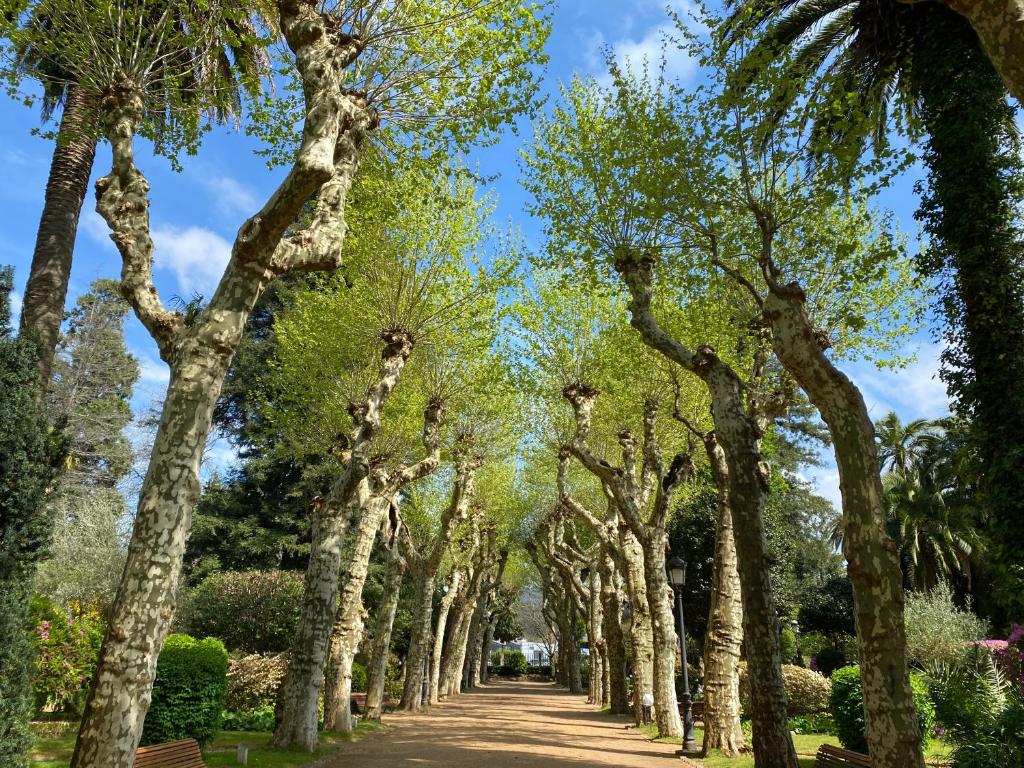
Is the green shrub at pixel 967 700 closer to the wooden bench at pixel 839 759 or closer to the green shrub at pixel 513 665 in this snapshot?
the wooden bench at pixel 839 759

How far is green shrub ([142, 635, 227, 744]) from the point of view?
1097 cm

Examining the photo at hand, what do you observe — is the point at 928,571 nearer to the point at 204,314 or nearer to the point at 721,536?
the point at 721,536

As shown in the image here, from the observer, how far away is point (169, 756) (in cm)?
747

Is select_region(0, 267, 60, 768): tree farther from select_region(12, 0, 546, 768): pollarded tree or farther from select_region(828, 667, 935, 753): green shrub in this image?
select_region(828, 667, 935, 753): green shrub

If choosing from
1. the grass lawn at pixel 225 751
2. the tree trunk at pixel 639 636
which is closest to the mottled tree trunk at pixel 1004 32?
the grass lawn at pixel 225 751

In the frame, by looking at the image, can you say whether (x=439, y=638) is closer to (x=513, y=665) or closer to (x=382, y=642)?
(x=382, y=642)

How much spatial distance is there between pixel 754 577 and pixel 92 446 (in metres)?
34.9

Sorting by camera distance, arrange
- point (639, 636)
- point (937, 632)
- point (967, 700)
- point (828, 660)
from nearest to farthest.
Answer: point (967, 700), point (639, 636), point (937, 632), point (828, 660)

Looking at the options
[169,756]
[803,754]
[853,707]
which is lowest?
[803,754]

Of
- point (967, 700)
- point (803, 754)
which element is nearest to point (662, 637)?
point (803, 754)

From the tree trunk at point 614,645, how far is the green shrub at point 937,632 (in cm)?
882

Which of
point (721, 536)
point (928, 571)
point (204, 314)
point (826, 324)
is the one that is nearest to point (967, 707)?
point (721, 536)

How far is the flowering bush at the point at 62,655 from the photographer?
13312mm

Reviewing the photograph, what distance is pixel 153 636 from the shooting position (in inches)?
208
